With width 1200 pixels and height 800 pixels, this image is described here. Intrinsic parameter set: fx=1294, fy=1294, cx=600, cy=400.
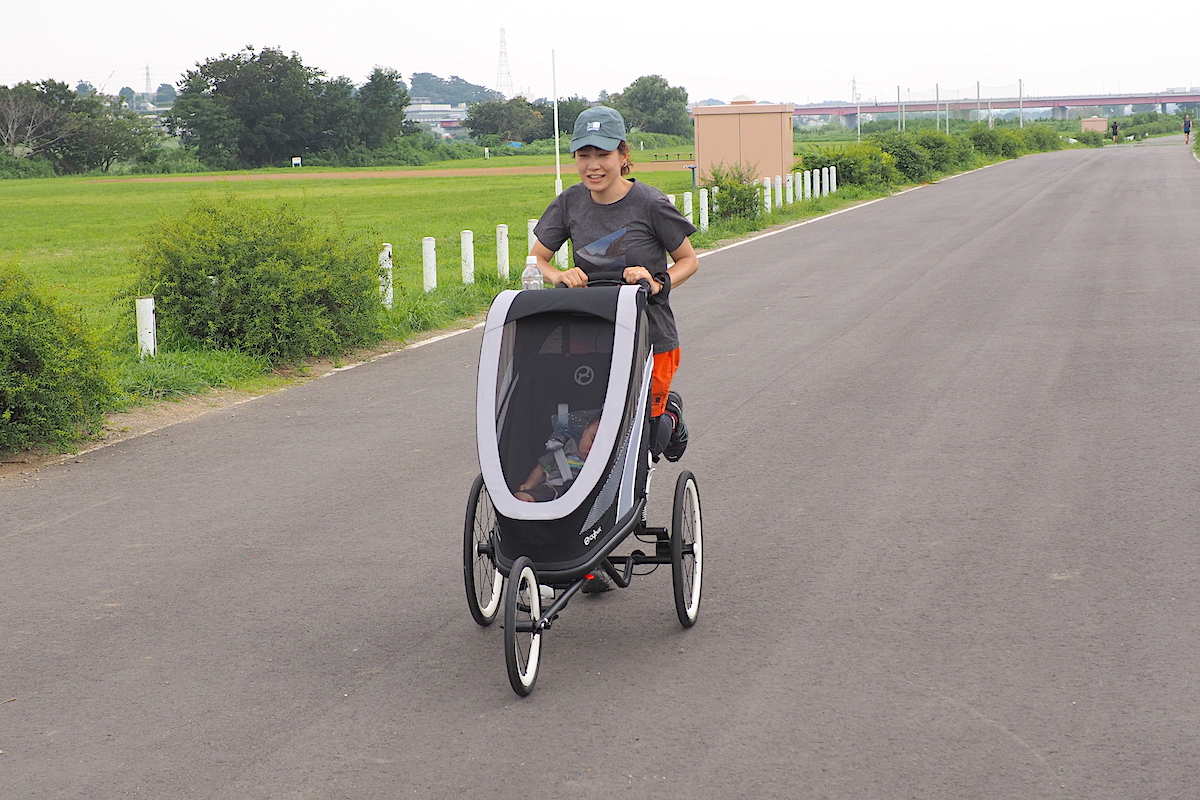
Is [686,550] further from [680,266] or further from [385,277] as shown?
[385,277]

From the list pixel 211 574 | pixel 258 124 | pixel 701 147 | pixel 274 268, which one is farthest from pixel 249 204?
pixel 258 124

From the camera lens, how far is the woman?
16.0 feet

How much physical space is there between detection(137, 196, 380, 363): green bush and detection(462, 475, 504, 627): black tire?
245 inches

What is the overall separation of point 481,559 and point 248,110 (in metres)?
86.9

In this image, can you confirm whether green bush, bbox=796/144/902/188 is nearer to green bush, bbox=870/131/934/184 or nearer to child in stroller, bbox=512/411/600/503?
green bush, bbox=870/131/934/184

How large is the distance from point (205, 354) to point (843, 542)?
6633 millimetres

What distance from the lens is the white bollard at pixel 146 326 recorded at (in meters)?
10.5

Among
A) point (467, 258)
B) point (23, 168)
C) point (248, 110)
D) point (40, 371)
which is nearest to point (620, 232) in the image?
point (40, 371)

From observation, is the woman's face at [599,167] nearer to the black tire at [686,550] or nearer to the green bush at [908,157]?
the black tire at [686,550]

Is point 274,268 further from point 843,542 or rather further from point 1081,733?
point 1081,733

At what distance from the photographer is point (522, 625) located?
14.0 feet

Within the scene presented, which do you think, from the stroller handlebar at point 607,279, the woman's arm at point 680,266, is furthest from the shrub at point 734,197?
the stroller handlebar at point 607,279

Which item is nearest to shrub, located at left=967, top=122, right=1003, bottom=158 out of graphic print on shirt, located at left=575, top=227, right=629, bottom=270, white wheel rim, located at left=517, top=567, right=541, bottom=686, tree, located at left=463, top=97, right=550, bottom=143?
tree, located at left=463, top=97, right=550, bottom=143

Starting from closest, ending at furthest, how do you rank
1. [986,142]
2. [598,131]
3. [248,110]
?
[598,131], [986,142], [248,110]
